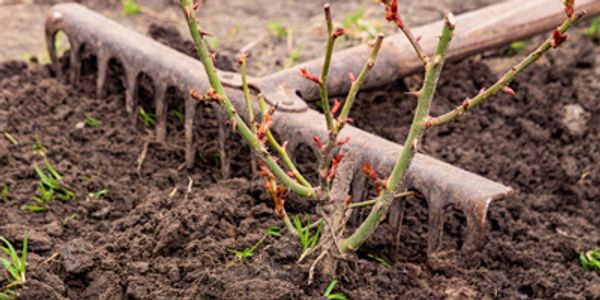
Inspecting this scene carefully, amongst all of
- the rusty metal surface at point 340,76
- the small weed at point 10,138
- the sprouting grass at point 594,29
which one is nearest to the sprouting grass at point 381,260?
the rusty metal surface at point 340,76

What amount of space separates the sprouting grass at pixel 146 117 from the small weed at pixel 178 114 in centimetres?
8

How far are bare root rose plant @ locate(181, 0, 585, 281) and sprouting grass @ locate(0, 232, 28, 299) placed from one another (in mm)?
717

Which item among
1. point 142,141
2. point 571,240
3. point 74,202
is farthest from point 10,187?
point 571,240

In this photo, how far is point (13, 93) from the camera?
11.4 ft

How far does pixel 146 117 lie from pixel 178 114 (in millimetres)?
132

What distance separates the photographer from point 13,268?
226cm

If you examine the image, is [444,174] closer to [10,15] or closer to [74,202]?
[74,202]

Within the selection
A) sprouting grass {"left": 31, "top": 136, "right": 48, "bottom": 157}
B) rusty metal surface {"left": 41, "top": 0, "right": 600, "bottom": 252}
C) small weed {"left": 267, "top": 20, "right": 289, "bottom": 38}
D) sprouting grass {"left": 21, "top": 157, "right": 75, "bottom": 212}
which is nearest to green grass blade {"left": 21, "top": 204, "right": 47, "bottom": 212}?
sprouting grass {"left": 21, "top": 157, "right": 75, "bottom": 212}

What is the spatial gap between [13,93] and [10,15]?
162 centimetres

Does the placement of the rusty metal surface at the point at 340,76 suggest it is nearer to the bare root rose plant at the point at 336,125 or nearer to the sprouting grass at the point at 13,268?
the bare root rose plant at the point at 336,125

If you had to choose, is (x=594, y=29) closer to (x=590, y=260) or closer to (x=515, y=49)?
(x=515, y=49)

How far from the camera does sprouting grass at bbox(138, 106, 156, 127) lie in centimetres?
340

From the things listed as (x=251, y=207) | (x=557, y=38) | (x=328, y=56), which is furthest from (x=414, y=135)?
(x=251, y=207)

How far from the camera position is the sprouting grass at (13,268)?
2.20 metres
